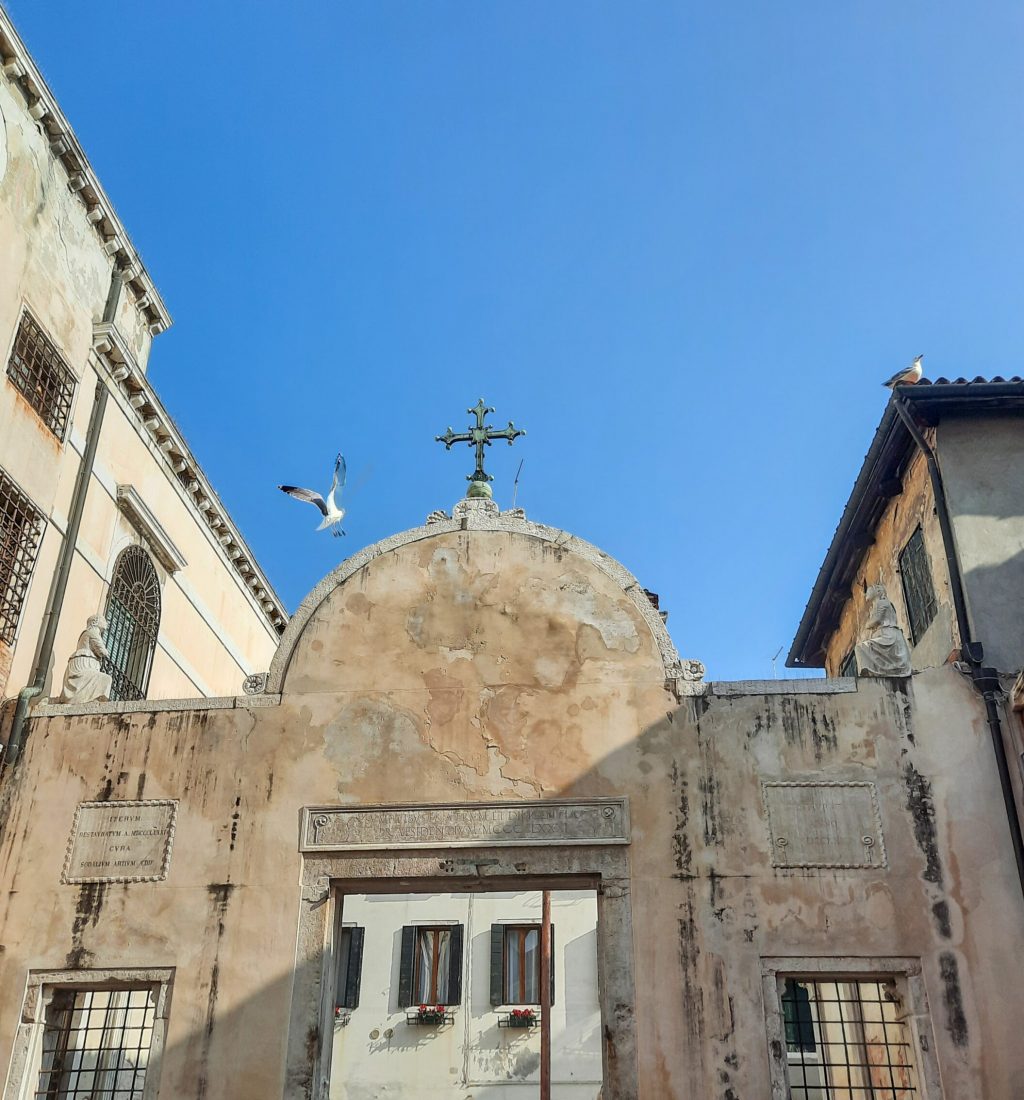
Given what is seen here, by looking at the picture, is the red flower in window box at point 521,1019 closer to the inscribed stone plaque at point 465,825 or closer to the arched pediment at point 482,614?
the inscribed stone plaque at point 465,825

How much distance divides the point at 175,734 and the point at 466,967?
43.4ft

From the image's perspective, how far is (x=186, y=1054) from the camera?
10.7m

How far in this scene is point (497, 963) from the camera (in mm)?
23141

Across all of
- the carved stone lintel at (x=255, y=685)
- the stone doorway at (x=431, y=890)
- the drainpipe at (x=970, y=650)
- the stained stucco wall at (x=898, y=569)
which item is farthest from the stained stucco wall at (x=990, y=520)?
the carved stone lintel at (x=255, y=685)

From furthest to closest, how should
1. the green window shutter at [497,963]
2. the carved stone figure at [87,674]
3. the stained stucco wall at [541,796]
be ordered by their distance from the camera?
1. the green window shutter at [497,963]
2. the carved stone figure at [87,674]
3. the stained stucco wall at [541,796]

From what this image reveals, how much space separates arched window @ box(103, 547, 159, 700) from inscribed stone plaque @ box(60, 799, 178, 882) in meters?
3.57

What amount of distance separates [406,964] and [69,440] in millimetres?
13961

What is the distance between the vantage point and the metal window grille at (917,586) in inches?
566

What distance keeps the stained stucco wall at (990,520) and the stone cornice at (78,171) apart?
465 inches

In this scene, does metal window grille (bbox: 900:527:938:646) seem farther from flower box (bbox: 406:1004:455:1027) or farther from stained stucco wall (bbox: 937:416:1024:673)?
flower box (bbox: 406:1004:455:1027)

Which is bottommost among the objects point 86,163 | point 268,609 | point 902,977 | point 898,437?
point 902,977

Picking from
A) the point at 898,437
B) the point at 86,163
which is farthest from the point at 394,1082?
the point at 86,163

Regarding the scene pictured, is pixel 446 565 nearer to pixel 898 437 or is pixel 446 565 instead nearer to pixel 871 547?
pixel 898 437

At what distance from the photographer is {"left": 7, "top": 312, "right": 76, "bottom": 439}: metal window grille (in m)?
13.7
